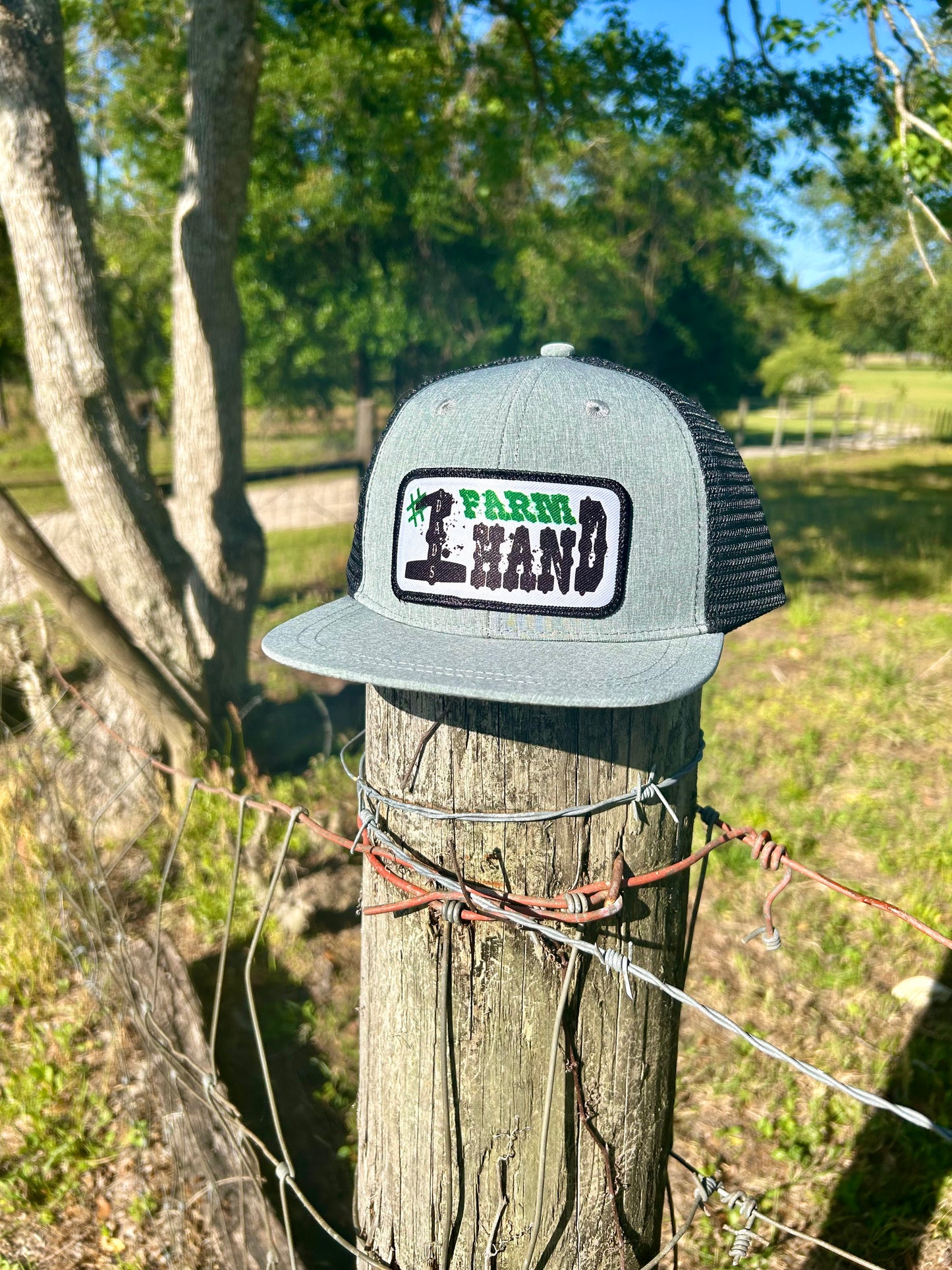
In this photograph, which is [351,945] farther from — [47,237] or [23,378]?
[23,378]

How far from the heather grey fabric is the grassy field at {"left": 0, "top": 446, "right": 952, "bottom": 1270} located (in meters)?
2.04

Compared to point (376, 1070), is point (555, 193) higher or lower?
higher

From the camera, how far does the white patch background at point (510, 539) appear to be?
1.32m

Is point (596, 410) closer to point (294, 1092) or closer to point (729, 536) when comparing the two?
point (729, 536)

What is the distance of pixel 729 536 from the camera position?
1.40 m

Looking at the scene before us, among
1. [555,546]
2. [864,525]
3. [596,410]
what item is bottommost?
[864,525]

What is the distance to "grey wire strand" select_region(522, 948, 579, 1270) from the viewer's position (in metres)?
1.29

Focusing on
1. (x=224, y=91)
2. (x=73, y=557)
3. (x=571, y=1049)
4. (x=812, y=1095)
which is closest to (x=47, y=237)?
(x=224, y=91)

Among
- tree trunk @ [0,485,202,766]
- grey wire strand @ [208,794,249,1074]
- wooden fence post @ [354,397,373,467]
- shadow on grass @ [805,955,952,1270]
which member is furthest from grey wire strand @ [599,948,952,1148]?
wooden fence post @ [354,397,373,467]

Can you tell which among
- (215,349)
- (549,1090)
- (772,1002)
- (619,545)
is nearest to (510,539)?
(619,545)

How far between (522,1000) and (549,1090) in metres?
0.13

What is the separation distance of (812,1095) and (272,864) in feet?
7.40

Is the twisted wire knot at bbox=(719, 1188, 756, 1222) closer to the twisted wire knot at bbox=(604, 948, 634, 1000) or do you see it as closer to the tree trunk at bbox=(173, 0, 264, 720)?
the twisted wire knot at bbox=(604, 948, 634, 1000)

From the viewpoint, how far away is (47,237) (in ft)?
12.7
